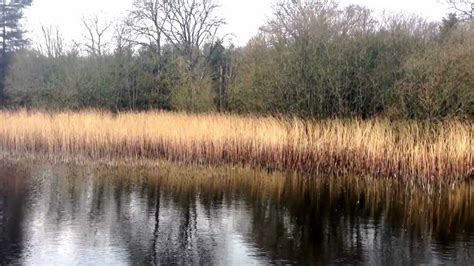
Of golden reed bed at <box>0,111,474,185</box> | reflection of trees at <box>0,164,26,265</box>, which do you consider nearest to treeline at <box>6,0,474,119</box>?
golden reed bed at <box>0,111,474,185</box>

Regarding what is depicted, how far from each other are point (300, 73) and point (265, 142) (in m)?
3.85

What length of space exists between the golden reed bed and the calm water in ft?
2.71

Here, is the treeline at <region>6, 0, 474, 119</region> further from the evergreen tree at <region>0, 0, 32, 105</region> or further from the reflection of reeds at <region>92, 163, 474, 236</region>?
the evergreen tree at <region>0, 0, 32, 105</region>

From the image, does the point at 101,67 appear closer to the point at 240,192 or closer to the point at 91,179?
the point at 91,179

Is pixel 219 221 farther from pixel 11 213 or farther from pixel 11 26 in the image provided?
pixel 11 26

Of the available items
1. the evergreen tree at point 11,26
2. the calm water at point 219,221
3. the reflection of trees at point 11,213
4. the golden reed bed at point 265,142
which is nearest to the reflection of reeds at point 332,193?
the calm water at point 219,221

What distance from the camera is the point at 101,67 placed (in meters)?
21.4

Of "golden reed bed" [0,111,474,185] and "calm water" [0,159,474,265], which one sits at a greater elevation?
"golden reed bed" [0,111,474,185]

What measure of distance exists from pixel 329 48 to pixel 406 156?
5176 millimetres

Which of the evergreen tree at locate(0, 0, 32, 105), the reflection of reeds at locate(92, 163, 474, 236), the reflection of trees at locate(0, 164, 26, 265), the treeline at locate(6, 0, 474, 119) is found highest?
the evergreen tree at locate(0, 0, 32, 105)

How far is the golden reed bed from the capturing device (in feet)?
33.9

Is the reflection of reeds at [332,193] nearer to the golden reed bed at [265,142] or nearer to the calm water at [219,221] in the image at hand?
the calm water at [219,221]

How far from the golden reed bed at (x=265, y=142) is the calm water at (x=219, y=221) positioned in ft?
2.71

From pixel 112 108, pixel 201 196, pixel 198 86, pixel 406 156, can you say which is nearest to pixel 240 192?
pixel 201 196
